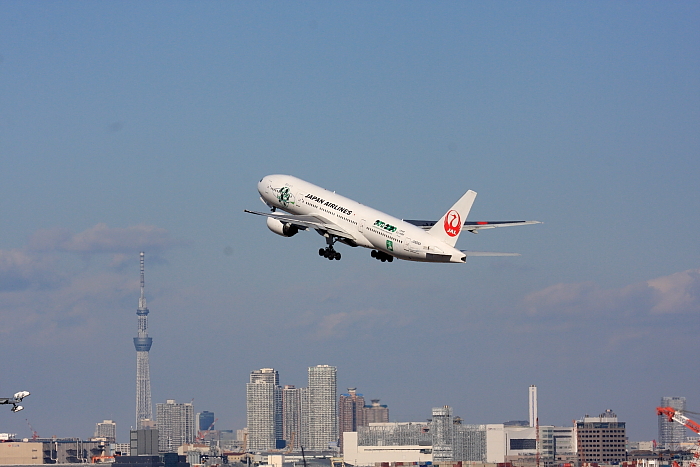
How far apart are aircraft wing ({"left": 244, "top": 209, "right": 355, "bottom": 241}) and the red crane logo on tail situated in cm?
1086

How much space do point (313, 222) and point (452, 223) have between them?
16.2m

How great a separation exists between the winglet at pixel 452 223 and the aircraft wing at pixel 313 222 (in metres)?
10.3

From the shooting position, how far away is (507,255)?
102875mm

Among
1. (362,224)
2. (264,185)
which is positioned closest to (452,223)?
(362,224)

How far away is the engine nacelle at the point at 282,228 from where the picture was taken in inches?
4835

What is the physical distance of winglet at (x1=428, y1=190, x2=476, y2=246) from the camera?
108938mm

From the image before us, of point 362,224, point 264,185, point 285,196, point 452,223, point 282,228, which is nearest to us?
point 452,223

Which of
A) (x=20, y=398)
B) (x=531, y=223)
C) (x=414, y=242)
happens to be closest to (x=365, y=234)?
(x=414, y=242)

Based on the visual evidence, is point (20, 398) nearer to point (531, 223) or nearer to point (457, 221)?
point (457, 221)

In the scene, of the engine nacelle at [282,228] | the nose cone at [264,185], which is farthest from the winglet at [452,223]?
the nose cone at [264,185]

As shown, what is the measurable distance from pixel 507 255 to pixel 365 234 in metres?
16.4

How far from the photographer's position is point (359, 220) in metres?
115

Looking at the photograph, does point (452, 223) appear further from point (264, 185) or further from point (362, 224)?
point (264, 185)

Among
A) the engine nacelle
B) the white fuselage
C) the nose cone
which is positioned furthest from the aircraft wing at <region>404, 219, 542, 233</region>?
the nose cone
